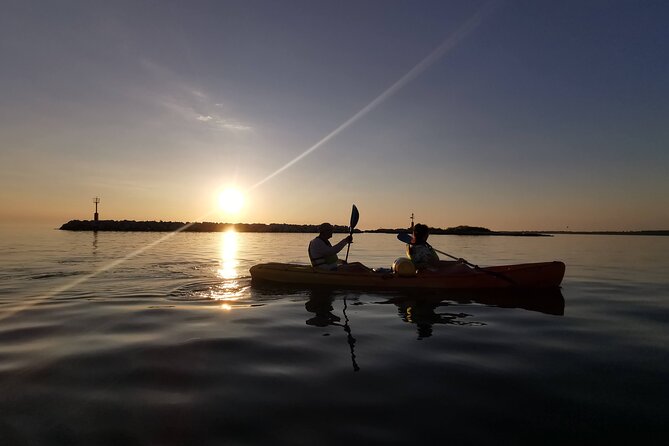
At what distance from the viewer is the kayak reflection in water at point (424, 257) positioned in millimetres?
11727

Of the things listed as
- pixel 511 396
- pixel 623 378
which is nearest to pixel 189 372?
pixel 511 396

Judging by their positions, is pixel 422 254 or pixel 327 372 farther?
pixel 422 254

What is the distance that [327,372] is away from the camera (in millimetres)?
4879

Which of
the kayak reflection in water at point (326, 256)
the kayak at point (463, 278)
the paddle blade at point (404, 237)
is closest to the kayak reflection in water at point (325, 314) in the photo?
the kayak at point (463, 278)

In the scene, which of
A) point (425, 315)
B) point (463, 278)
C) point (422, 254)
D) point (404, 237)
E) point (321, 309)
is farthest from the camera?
point (404, 237)

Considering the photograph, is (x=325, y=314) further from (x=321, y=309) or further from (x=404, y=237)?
(x=404, y=237)

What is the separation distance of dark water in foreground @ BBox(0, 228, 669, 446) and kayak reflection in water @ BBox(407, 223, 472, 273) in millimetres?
2144

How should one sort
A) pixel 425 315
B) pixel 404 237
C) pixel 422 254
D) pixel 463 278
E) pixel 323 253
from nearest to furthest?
pixel 425 315 < pixel 463 278 < pixel 422 254 < pixel 323 253 < pixel 404 237

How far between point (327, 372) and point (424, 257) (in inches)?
303

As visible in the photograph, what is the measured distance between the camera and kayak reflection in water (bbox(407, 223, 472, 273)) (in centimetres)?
1173

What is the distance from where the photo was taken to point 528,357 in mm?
5613

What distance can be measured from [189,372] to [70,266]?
1531cm

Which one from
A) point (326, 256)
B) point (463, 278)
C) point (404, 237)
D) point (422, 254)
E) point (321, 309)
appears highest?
point (404, 237)

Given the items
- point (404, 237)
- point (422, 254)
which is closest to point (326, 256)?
point (404, 237)
